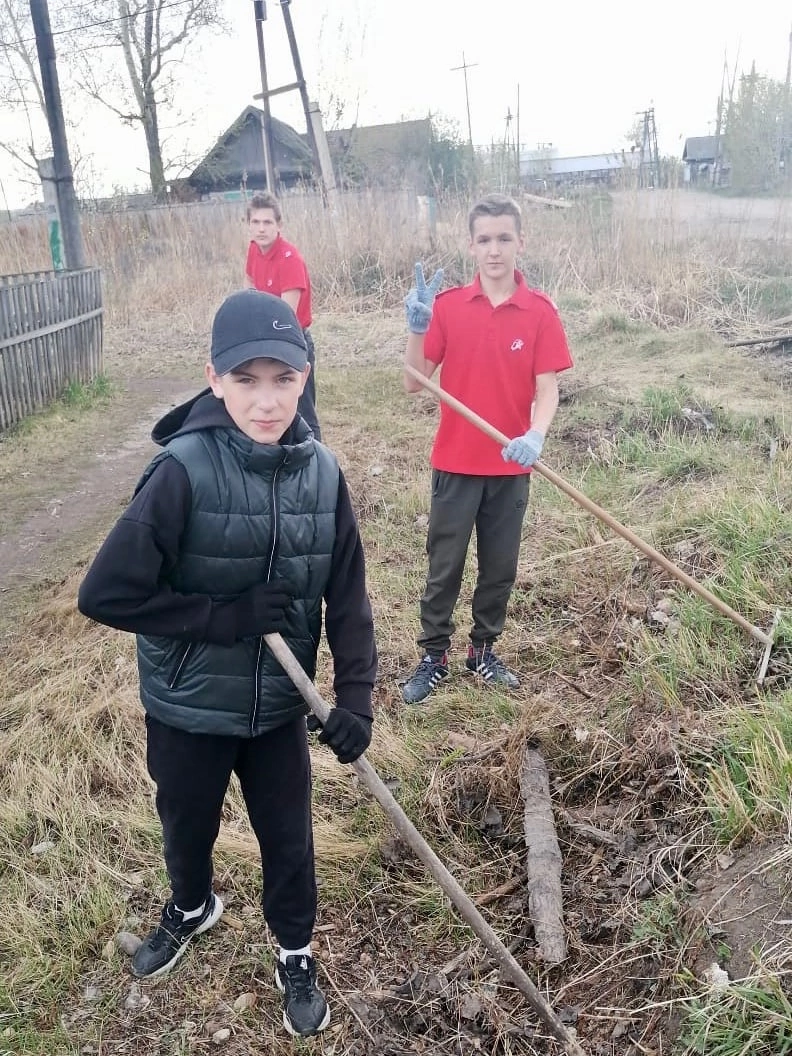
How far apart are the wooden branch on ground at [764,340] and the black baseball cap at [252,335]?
27.3 feet

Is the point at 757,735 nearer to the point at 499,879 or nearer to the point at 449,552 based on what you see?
the point at 499,879

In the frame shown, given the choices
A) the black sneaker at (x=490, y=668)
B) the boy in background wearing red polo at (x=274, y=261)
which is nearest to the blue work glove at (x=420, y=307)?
the black sneaker at (x=490, y=668)

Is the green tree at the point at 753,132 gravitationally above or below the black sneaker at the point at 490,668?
above

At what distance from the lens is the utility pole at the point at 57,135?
8859 mm

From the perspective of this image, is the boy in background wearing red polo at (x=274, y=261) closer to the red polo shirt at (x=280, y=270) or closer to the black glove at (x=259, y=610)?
the red polo shirt at (x=280, y=270)

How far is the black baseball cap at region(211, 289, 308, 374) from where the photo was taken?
166 cm

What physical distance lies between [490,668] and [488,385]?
119cm

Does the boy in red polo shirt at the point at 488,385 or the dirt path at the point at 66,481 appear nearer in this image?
the boy in red polo shirt at the point at 488,385

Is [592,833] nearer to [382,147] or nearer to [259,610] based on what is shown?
[259,610]

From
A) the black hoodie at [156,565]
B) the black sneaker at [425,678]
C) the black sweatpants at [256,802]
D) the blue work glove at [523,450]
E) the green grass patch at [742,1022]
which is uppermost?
the black hoodie at [156,565]

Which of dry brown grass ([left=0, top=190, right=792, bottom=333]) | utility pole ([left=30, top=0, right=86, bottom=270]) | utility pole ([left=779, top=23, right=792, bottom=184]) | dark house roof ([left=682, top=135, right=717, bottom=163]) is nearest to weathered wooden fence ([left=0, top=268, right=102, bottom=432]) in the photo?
utility pole ([left=30, top=0, right=86, bottom=270])

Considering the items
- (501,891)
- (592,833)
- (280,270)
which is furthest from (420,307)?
(280,270)

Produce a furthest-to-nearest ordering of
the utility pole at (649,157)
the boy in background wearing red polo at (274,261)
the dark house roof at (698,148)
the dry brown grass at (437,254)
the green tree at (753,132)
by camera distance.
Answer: the dark house roof at (698,148) < the green tree at (753,132) < the utility pole at (649,157) < the dry brown grass at (437,254) < the boy in background wearing red polo at (274,261)

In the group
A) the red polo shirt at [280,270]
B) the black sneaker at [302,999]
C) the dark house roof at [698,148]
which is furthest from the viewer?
the dark house roof at [698,148]
